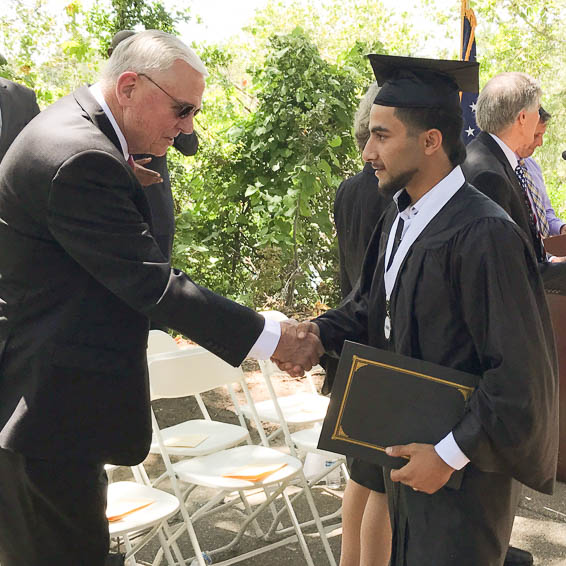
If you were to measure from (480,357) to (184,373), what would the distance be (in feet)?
6.89

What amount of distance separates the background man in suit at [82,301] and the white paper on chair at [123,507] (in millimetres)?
728

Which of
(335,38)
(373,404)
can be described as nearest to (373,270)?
(373,404)

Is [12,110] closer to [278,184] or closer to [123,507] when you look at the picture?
[123,507]

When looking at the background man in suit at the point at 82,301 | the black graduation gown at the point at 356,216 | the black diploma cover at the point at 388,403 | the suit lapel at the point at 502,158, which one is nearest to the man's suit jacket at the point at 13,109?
the black graduation gown at the point at 356,216

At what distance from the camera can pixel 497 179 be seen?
3.54m

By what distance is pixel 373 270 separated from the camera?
8.95ft

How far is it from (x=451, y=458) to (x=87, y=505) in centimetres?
114

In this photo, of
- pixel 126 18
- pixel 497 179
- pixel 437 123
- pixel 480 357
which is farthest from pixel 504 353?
pixel 126 18

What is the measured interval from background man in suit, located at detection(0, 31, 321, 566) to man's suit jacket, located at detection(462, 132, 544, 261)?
151 centimetres

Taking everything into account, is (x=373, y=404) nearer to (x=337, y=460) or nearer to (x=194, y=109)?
(x=194, y=109)

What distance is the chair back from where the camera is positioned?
151 inches

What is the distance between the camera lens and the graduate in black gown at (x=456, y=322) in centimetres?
206

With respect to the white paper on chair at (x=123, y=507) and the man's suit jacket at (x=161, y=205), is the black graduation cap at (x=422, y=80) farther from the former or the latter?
the white paper on chair at (x=123, y=507)

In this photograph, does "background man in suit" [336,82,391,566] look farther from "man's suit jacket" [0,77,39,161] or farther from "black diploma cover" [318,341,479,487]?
"man's suit jacket" [0,77,39,161]
